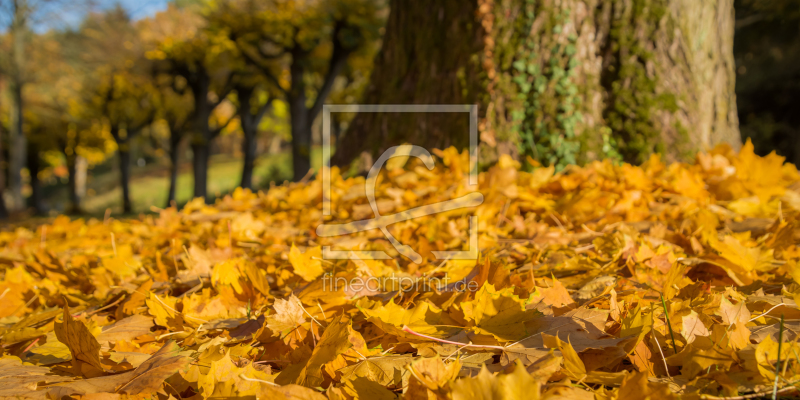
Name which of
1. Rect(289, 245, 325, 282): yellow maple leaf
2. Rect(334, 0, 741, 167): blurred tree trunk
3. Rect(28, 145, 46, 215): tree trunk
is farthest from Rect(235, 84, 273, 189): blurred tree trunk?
Rect(28, 145, 46, 215): tree trunk

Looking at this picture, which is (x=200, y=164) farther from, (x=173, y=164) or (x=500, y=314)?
(x=500, y=314)

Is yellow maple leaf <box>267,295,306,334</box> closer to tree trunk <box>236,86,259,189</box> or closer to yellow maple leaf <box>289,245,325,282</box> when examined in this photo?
yellow maple leaf <box>289,245,325,282</box>

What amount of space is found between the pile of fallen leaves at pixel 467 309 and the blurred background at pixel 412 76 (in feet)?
2.35

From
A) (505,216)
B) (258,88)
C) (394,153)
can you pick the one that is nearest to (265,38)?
(258,88)

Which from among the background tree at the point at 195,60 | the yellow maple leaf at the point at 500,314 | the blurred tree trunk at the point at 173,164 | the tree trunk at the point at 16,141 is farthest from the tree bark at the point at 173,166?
the yellow maple leaf at the point at 500,314

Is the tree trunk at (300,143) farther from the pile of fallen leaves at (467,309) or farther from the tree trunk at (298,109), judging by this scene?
the pile of fallen leaves at (467,309)

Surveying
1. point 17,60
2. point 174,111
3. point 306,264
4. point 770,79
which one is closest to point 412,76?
point 306,264

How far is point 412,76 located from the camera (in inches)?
117

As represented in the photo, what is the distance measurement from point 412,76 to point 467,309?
2.36m

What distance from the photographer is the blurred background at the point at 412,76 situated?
2.43 metres

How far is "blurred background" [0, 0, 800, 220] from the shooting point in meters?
2.43

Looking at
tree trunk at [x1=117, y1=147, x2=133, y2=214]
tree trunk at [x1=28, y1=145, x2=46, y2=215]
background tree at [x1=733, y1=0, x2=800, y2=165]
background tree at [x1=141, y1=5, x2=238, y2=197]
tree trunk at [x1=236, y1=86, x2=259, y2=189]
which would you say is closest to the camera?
background tree at [x1=733, y1=0, x2=800, y2=165]

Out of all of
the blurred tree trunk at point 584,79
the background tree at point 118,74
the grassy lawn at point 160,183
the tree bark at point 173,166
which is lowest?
the grassy lawn at point 160,183

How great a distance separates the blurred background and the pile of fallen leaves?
0.72 m
